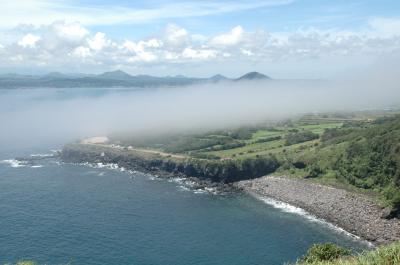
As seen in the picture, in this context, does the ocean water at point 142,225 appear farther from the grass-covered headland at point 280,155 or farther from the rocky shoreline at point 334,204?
the grass-covered headland at point 280,155

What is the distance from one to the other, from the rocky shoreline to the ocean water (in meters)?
3.05

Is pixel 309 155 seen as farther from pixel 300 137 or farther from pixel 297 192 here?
pixel 300 137

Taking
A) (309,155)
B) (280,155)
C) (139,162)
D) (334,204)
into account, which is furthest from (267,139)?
(334,204)

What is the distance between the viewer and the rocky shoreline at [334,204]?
82156 mm

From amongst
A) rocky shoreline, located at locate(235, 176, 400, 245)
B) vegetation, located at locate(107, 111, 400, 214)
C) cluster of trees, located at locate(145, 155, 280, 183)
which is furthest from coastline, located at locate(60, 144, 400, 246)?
vegetation, located at locate(107, 111, 400, 214)

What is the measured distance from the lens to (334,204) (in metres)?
95.8

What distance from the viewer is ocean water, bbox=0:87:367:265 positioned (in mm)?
74312

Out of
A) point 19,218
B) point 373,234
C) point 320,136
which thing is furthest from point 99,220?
point 320,136

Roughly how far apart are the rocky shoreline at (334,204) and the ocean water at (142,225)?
305 cm

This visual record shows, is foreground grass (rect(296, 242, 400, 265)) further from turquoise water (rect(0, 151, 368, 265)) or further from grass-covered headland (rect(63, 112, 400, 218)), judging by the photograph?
grass-covered headland (rect(63, 112, 400, 218))

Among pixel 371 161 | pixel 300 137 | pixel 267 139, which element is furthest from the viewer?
pixel 267 139

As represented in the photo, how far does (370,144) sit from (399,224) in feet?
117

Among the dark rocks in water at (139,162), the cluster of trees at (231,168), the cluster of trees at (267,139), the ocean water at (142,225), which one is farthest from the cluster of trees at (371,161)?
the cluster of trees at (267,139)

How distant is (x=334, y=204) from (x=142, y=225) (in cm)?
3708
